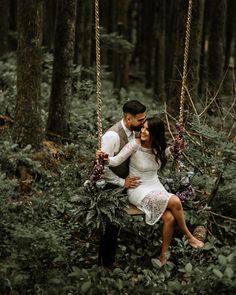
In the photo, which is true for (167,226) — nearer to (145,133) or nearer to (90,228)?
(90,228)

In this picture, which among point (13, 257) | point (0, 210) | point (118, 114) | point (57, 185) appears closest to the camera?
point (13, 257)

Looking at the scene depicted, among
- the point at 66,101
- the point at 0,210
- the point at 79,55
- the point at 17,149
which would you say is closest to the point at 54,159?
the point at 17,149

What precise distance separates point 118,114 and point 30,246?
6.46 meters

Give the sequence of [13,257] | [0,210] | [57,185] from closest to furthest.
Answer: [13,257] < [0,210] < [57,185]

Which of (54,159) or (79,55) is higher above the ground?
(79,55)

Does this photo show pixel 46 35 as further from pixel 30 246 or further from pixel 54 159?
pixel 30 246

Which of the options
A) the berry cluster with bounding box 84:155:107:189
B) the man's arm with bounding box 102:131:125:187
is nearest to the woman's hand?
the berry cluster with bounding box 84:155:107:189

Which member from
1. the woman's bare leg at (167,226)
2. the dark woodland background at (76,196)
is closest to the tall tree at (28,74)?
the dark woodland background at (76,196)

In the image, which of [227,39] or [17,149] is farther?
[227,39]

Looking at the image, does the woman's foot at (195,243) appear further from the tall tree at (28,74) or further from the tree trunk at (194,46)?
the tree trunk at (194,46)

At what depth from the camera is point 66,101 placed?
10.9 metres

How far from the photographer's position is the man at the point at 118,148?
21.7 feet

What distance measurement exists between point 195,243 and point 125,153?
54.1 inches

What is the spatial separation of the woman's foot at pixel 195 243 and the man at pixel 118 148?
91 centimetres
